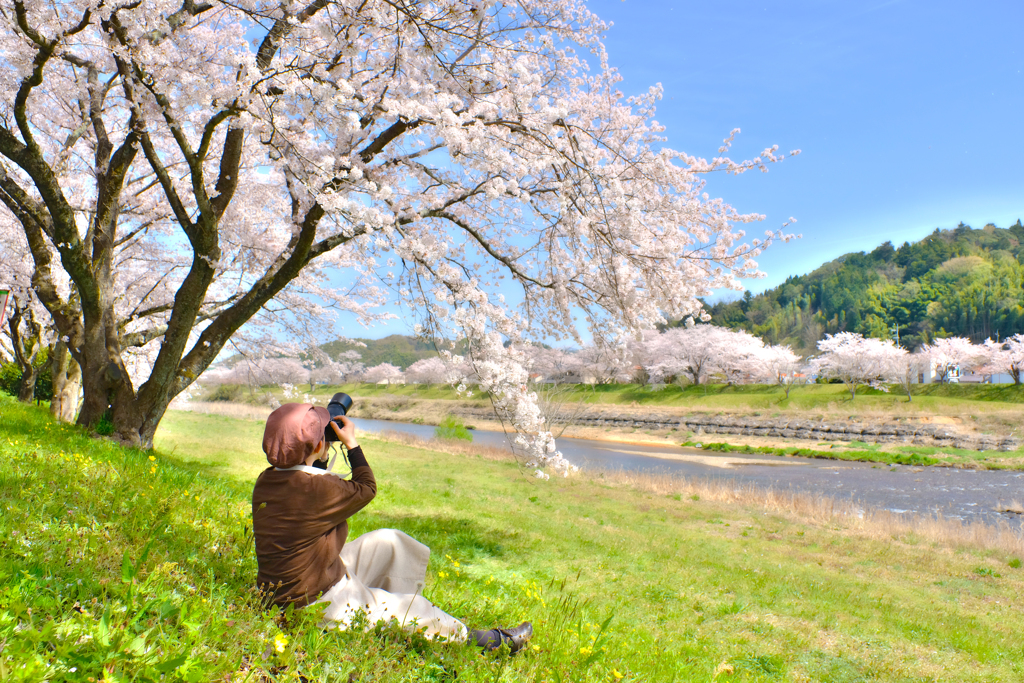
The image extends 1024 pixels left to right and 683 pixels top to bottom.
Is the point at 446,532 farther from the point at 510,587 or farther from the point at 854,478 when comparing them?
the point at 854,478

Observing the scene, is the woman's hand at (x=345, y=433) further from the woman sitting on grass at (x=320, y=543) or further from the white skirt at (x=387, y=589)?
the white skirt at (x=387, y=589)

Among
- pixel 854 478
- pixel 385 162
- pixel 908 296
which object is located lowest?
pixel 854 478

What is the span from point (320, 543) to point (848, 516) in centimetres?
1579

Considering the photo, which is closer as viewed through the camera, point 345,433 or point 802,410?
point 345,433

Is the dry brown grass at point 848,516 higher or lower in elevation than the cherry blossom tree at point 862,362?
lower

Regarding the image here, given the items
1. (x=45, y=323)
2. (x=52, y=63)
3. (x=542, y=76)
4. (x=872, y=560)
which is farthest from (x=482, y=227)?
(x=45, y=323)

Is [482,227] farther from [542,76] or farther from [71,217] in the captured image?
[71,217]

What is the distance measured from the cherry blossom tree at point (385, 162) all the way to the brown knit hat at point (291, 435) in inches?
104

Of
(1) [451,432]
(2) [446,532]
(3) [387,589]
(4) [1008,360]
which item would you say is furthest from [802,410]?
(3) [387,589]

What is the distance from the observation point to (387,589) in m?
3.15

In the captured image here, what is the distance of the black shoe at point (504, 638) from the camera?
305 cm

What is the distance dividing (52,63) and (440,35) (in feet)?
26.3

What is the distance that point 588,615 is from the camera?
189 inches

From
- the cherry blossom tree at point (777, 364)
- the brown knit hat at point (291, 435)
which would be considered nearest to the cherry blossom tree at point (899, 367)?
the cherry blossom tree at point (777, 364)
